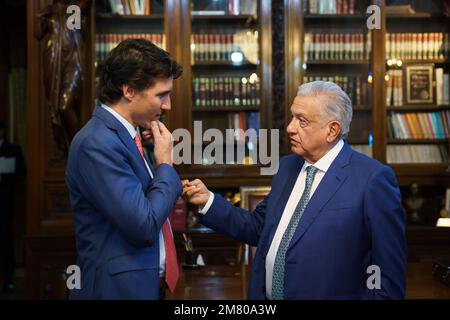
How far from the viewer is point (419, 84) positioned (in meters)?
4.98

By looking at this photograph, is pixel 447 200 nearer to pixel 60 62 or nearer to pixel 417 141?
pixel 417 141

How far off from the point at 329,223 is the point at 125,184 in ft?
2.08

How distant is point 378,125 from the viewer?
15.7 feet

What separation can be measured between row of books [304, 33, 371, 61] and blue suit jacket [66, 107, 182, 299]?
3.30 m

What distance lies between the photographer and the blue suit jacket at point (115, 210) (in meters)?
1.62

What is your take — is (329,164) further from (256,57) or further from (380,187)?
(256,57)

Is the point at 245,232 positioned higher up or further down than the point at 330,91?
further down

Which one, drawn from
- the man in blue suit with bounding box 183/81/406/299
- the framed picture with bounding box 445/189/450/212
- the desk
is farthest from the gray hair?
the framed picture with bounding box 445/189/450/212

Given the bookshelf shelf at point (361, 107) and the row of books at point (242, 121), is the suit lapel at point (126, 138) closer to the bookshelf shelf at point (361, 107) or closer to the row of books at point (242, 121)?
the row of books at point (242, 121)

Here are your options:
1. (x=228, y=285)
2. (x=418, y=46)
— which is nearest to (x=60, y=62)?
(x=228, y=285)

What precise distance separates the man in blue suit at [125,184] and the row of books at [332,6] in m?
3.23
